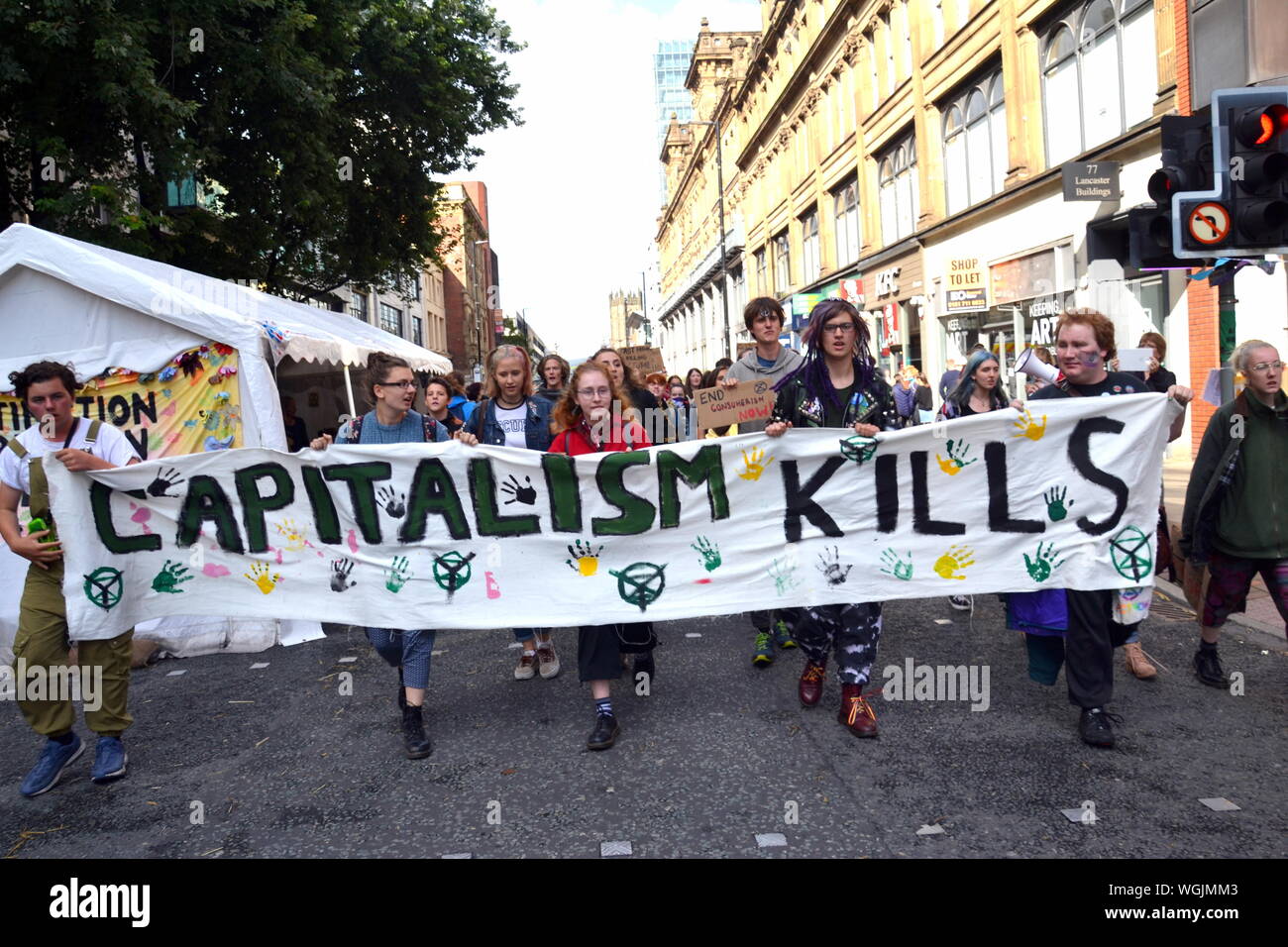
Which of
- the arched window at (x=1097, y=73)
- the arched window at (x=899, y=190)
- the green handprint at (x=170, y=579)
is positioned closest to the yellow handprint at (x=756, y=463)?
the green handprint at (x=170, y=579)

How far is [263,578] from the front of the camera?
5.00 m

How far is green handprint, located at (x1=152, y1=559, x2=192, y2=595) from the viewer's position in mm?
4941

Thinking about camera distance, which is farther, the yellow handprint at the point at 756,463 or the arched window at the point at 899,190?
the arched window at the point at 899,190

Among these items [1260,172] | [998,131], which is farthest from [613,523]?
[998,131]

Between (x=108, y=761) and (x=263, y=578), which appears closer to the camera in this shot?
(x=108, y=761)

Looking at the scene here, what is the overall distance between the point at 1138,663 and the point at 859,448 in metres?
2.08

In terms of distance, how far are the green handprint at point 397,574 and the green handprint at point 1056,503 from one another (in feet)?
10.7

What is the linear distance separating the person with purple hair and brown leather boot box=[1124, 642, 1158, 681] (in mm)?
1624

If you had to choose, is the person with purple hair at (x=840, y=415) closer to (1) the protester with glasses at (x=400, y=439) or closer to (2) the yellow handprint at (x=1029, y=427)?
(2) the yellow handprint at (x=1029, y=427)

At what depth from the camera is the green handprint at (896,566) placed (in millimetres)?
4742

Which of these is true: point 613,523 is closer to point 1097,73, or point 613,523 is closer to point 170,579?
point 170,579

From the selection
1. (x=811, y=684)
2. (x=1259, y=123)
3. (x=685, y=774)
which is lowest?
(x=685, y=774)

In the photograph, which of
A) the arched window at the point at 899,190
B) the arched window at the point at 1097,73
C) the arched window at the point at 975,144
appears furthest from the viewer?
the arched window at the point at 899,190

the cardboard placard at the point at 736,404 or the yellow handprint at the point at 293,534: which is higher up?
the cardboard placard at the point at 736,404
